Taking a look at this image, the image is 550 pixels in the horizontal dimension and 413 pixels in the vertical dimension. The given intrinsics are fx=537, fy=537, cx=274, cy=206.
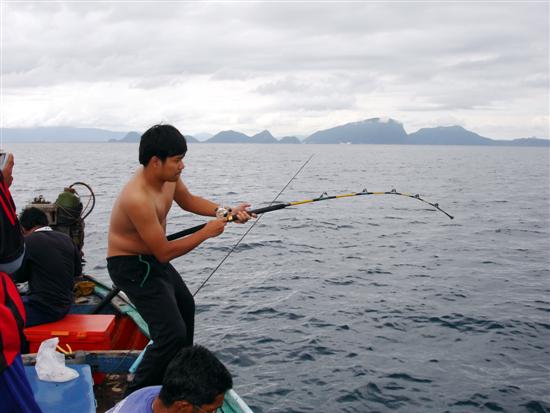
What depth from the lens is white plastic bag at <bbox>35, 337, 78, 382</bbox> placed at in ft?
16.8

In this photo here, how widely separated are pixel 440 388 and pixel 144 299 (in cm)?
618

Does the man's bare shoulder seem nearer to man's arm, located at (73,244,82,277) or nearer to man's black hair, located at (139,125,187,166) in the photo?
man's black hair, located at (139,125,187,166)

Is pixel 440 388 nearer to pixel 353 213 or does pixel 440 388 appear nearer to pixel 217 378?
pixel 217 378

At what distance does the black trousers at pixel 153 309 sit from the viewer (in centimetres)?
483

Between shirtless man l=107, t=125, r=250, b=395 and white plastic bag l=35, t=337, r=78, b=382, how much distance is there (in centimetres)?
67

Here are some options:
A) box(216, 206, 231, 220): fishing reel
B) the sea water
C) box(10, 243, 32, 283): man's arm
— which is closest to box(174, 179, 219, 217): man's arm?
box(216, 206, 231, 220): fishing reel

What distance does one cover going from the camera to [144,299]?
4.87 meters

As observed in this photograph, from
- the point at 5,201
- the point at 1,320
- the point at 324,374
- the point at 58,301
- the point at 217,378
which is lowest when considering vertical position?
the point at 324,374

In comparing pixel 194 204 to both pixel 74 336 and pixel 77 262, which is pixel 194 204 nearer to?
pixel 74 336

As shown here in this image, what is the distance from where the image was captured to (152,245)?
4.64m

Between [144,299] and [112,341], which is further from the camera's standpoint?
[112,341]

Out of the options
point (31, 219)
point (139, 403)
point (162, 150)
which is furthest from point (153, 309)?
→ point (31, 219)

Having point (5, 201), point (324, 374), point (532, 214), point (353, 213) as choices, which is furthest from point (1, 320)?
point (532, 214)

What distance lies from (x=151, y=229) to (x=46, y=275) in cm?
281
